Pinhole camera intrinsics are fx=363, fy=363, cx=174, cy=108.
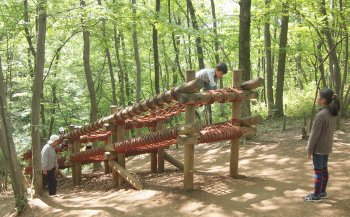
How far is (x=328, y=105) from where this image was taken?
4227mm

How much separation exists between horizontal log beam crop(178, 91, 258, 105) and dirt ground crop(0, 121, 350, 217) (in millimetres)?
1241

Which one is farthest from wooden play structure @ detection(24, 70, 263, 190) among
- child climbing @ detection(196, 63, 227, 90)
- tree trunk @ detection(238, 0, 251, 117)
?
tree trunk @ detection(238, 0, 251, 117)

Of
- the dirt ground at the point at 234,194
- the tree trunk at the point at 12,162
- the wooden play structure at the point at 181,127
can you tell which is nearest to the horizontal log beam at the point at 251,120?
the wooden play structure at the point at 181,127

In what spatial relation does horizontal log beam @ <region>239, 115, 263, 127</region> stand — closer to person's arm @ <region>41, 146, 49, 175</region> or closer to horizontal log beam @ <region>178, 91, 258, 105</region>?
horizontal log beam @ <region>178, 91, 258, 105</region>

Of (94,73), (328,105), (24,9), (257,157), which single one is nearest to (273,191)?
(328,105)

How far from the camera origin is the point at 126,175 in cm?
605

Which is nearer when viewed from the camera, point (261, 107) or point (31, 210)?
point (31, 210)

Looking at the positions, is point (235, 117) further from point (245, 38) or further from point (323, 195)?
point (245, 38)

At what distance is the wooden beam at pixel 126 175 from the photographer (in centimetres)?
575

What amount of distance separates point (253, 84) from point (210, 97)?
0.80 meters

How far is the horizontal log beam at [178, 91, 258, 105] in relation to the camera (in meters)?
4.65

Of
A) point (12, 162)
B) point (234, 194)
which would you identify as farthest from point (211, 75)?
point (12, 162)

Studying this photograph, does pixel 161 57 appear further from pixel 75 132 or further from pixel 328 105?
pixel 328 105

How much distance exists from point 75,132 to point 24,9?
4.37m
